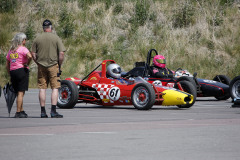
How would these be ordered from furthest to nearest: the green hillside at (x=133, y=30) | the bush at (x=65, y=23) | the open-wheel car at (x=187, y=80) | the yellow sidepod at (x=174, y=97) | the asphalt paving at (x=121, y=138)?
the bush at (x=65, y=23), the green hillside at (x=133, y=30), the open-wheel car at (x=187, y=80), the yellow sidepod at (x=174, y=97), the asphalt paving at (x=121, y=138)

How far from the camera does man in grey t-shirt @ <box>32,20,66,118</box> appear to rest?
12125 mm

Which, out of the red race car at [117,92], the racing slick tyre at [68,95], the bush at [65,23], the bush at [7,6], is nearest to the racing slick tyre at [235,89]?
the red race car at [117,92]

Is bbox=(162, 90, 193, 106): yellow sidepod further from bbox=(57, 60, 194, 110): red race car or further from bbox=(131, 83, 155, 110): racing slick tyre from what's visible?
bbox=(131, 83, 155, 110): racing slick tyre

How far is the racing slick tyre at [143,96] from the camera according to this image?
47.5ft

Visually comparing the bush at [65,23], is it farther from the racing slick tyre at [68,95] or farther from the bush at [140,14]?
the racing slick tyre at [68,95]

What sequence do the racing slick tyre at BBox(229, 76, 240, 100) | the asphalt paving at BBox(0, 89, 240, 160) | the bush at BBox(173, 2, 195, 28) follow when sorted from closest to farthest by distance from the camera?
the asphalt paving at BBox(0, 89, 240, 160) < the racing slick tyre at BBox(229, 76, 240, 100) < the bush at BBox(173, 2, 195, 28)

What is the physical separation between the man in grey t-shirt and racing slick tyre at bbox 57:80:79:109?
3.36 m

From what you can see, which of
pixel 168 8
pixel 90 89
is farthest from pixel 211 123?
pixel 168 8

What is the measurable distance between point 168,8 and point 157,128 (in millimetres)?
30003

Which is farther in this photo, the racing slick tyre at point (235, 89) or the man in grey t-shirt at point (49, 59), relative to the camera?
the racing slick tyre at point (235, 89)

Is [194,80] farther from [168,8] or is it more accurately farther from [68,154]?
[168,8]

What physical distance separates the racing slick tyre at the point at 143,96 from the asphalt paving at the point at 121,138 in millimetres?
2315

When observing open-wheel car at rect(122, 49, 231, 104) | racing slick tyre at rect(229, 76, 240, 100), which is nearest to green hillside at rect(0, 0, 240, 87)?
open-wheel car at rect(122, 49, 231, 104)

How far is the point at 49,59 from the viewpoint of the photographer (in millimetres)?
12133
